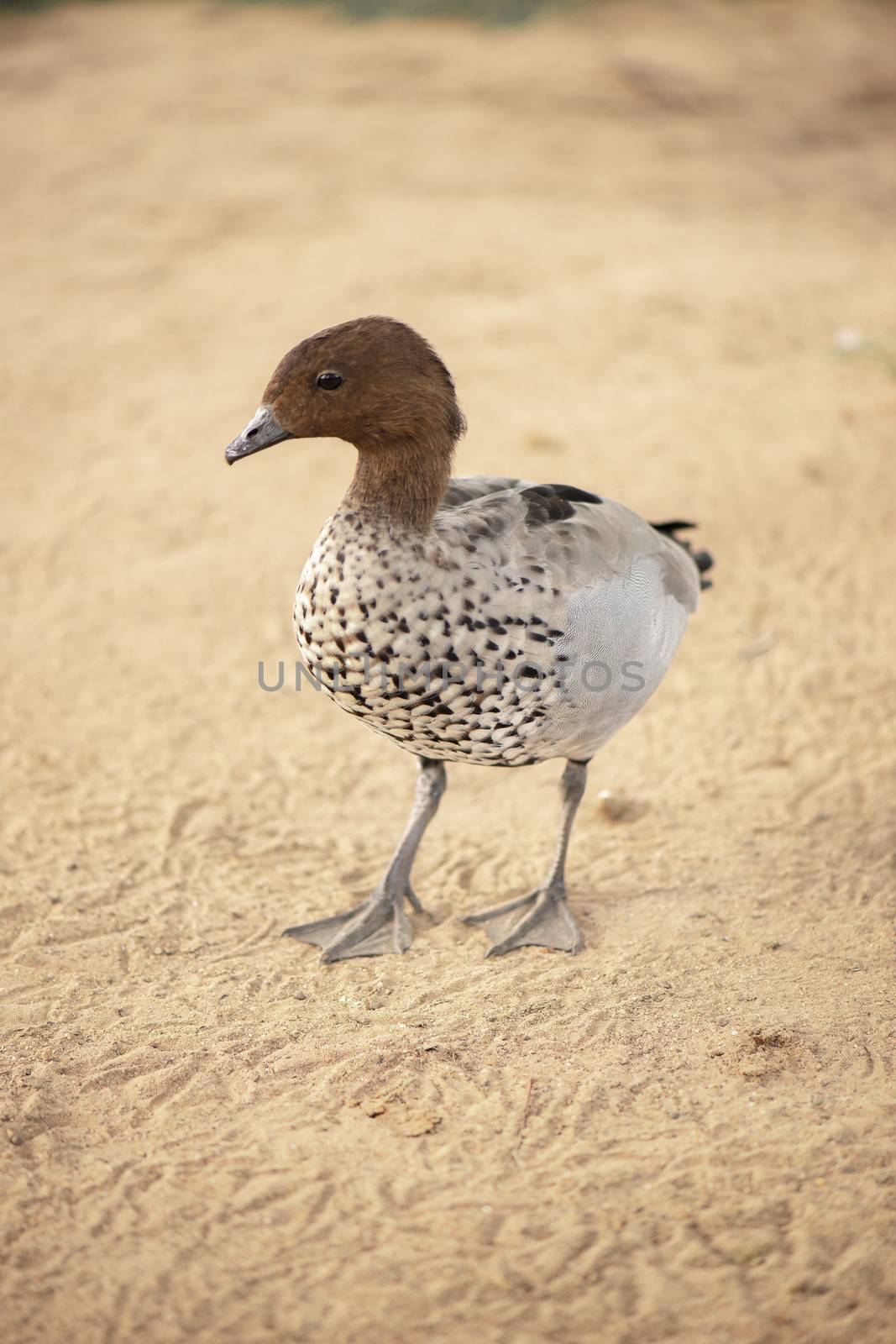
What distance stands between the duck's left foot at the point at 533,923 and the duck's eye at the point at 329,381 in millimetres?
1905

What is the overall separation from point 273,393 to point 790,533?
3834 mm

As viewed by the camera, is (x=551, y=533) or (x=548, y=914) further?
(x=548, y=914)

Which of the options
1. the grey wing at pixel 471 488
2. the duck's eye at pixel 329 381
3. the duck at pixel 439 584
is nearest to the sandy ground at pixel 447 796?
the duck at pixel 439 584

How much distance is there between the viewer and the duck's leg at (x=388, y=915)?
4.12m

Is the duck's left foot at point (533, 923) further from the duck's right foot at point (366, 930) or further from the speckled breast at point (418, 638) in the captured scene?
the speckled breast at point (418, 638)

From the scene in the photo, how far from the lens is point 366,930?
4164mm

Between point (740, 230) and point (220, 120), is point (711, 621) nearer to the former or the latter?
point (740, 230)

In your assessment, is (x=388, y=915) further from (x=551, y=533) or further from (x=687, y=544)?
(x=687, y=544)

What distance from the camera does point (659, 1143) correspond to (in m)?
3.24

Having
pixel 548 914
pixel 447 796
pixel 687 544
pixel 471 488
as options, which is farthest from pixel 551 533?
pixel 447 796

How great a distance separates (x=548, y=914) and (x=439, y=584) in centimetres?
138

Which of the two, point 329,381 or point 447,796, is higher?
point 329,381

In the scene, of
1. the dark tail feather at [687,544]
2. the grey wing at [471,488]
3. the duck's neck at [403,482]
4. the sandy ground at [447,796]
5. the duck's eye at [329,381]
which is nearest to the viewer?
the sandy ground at [447,796]

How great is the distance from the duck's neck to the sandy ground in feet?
5.01
